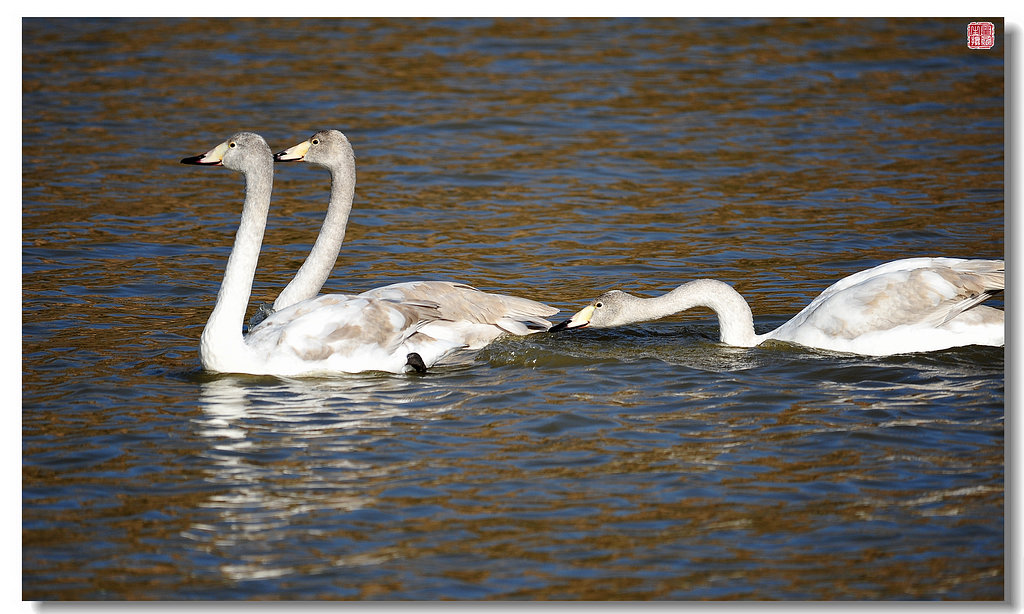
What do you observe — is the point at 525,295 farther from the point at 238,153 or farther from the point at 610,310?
the point at 238,153

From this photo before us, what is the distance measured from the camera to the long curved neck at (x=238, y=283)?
8641 millimetres

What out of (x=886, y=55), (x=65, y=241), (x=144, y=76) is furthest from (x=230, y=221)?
(x=886, y=55)

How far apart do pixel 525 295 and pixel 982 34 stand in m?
4.84

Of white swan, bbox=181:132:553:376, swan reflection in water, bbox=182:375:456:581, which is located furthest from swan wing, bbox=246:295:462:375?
swan reflection in water, bbox=182:375:456:581

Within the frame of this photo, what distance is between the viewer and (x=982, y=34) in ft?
23.7

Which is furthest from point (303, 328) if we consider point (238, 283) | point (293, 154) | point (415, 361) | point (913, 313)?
point (913, 313)

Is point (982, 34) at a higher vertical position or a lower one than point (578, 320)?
higher

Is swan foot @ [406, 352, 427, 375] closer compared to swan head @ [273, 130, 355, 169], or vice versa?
swan foot @ [406, 352, 427, 375]

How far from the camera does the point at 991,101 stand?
54.5ft

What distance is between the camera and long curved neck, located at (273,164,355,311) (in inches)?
401

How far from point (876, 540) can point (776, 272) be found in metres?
5.63

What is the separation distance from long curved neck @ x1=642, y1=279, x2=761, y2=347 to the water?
19 cm

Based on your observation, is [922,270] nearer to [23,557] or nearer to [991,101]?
[23,557]

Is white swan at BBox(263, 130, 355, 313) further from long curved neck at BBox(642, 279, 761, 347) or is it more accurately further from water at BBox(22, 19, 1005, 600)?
long curved neck at BBox(642, 279, 761, 347)
